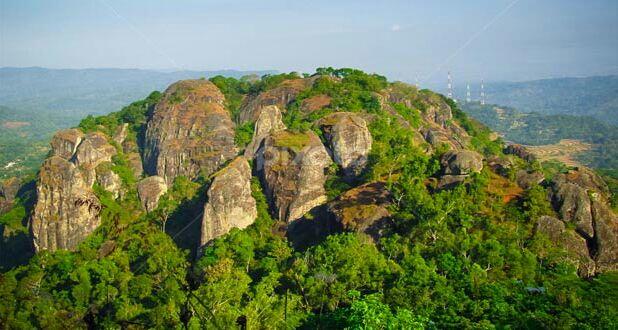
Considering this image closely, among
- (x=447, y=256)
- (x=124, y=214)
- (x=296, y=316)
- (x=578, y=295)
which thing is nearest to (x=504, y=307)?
(x=578, y=295)

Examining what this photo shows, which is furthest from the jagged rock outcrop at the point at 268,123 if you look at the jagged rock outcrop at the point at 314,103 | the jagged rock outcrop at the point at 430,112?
the jagged rock outcrop at the point at 430,112

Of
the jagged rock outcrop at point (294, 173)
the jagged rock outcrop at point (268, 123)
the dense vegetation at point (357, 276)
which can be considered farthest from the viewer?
the jagged rock outcrop at point (268, 123)

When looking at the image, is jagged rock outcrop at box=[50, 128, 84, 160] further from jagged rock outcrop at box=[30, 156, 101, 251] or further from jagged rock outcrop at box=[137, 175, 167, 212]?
jagged rock outcrop at box=[30, 156, 101, 251]

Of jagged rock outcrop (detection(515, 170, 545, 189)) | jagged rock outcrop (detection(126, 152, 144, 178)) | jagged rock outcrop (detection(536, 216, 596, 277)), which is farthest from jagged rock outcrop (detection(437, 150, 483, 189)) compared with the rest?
jagged rock outcrop (detection(126, 152, 144, 178))

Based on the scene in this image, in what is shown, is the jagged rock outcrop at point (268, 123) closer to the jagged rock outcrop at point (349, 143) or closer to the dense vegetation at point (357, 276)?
the jagged rock outcrop at point (349, 143)

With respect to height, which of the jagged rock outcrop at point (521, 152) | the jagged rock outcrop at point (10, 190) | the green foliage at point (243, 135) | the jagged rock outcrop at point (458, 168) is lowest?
the jagged rock outcrop at point (521, 152)

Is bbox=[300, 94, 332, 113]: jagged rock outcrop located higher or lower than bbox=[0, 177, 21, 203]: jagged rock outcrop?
higher
